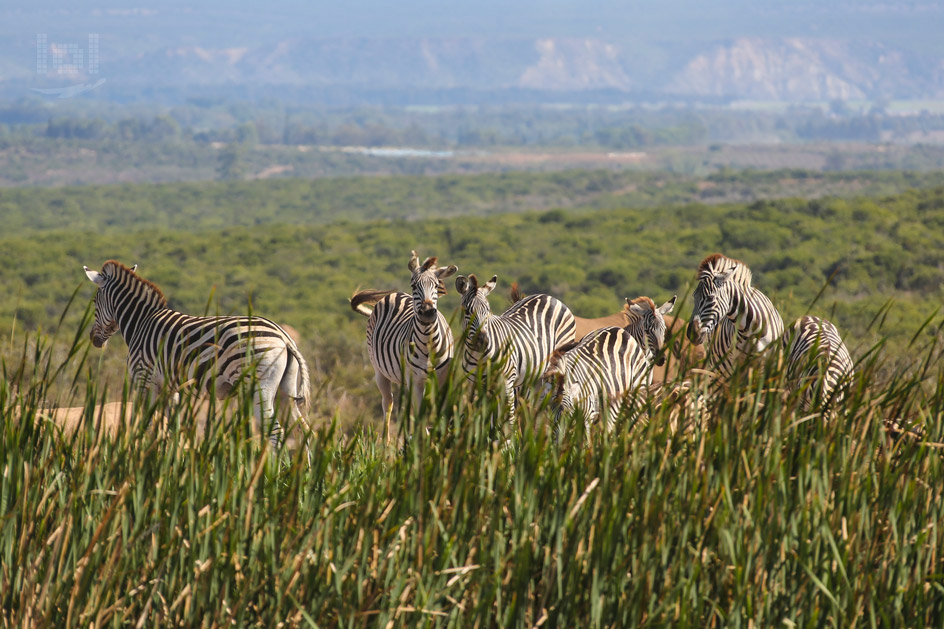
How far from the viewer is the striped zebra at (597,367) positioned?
601 cm

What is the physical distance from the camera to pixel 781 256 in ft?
127

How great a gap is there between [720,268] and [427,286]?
214 centimetres

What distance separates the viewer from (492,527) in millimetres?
3680

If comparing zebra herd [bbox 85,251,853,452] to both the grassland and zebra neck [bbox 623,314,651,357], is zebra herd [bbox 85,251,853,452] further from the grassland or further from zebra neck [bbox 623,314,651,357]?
the grassland

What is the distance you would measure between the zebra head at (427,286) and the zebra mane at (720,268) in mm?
1769

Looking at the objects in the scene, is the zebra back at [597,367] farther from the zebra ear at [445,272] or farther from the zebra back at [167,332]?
the zebra back at [167,332]

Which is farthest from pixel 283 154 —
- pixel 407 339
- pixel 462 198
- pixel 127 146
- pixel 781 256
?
pixel 407 339

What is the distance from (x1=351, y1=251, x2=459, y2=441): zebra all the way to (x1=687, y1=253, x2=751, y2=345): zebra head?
1.69m

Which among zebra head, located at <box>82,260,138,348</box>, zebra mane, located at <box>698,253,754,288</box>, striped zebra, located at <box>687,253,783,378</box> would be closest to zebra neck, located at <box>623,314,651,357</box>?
striped zebra, located at <box>687,253,783,378</box>

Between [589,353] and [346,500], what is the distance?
2.94m

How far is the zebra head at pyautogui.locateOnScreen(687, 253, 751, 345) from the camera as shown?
6.58 metres

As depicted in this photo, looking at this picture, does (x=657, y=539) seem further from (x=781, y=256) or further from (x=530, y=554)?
(x=781, y=256)

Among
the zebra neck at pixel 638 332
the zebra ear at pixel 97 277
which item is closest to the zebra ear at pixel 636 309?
the zebra neck at pixel 638 332

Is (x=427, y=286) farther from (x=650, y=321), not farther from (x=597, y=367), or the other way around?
(x=650, y=321)
